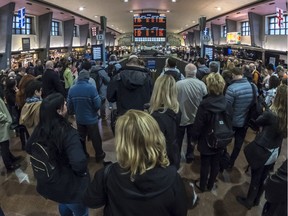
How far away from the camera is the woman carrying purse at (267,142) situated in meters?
2.56

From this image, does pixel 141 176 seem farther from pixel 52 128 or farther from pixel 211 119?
pixel 211 119

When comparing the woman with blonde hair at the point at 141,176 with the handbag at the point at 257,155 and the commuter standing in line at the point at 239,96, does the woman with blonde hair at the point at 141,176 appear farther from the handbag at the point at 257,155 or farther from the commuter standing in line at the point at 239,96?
the commuter standing in line at the point at 239,96

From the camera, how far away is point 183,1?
1748cm

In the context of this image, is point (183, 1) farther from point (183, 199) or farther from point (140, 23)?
point (183, 199)

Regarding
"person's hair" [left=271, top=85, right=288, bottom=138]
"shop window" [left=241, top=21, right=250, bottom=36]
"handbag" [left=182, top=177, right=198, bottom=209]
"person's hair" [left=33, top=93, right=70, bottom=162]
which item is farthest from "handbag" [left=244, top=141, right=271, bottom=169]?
"shop window" [left=241, top=21, right=250, bottom=36]

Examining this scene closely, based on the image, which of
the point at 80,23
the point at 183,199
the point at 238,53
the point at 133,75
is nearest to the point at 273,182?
the point at 183,199

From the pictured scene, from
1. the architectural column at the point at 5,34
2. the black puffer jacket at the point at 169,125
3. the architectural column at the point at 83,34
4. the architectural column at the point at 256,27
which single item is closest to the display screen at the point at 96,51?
the architectural column at the point at 5,34

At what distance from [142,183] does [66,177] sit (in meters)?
1.11

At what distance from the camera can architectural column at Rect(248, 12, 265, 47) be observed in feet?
59.4

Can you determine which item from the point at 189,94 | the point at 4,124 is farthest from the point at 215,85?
the point at 4,124

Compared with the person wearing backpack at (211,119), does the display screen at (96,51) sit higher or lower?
higher

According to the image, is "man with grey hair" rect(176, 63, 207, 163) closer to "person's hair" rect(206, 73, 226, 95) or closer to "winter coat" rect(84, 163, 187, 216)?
"person's hair" rect(206, 73, 226, 95)

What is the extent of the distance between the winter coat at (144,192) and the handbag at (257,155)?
1608mm

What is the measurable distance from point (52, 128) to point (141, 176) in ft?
3.45
